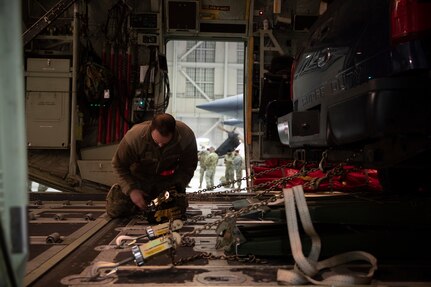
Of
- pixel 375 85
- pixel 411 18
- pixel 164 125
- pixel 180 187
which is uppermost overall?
pixel 411 18

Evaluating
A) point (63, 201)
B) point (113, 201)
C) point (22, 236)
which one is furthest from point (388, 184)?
point (63, 201)

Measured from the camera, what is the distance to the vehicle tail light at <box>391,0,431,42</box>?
1813mm

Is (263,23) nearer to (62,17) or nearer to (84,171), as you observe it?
(62,17)

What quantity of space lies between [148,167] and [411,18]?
270 cm

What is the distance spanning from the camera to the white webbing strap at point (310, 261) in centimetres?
183

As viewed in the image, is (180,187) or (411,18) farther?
(180,187)

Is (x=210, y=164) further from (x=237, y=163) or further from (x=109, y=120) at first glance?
(x=109, y=120)

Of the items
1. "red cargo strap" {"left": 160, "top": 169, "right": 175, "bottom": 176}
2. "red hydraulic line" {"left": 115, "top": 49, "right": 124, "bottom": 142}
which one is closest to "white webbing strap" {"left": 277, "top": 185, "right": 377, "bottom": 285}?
"red cargo strap" {"left": 160, "top": 169, "right": 175, "bottom": 176}

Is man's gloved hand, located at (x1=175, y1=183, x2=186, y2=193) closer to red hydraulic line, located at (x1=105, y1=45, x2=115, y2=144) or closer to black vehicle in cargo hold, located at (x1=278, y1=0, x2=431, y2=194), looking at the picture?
black vehicle in cargo hold, located at (x1=278, y1=0, x2=431, y2=194)

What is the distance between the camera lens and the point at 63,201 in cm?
469

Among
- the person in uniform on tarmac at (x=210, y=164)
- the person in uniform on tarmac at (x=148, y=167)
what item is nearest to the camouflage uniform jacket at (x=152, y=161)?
the person in uniform on tarmac at (x=148, y=167)

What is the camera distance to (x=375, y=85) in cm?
186

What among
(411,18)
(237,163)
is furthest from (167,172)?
(237,163)

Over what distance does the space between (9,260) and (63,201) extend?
3977 mm
